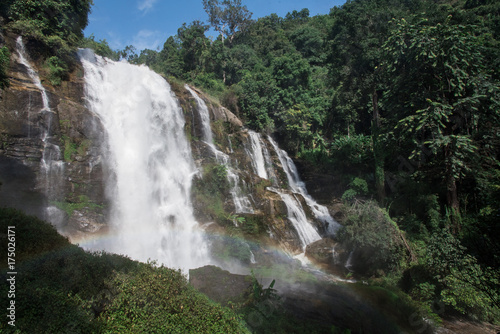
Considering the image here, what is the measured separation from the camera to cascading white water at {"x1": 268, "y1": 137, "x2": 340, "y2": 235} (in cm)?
1758

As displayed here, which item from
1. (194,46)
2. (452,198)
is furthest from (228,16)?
(452,198)

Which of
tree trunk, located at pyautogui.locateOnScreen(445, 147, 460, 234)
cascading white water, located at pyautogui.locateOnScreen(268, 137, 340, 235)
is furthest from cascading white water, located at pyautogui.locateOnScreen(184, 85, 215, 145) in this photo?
tree trunk, located at pyautogui.locateOnScreen(445, 147, 460, 234)

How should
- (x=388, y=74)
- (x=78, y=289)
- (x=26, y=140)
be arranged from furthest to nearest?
1. (x=388, y=74)
2. (x=26, y=140)
3. (x=78, y=289)

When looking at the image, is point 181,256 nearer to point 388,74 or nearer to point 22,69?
point 22,69

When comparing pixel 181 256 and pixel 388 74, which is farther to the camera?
pixel 388 74

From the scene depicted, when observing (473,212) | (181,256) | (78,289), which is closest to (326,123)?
(473,212)

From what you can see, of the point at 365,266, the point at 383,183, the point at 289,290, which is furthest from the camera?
the point at 383,183

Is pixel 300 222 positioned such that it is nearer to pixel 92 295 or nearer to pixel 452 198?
pixel 452 198

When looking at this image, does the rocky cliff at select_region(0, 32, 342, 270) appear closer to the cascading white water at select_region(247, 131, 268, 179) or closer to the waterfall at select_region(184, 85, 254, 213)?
the waterfall at select_region(184, 85, 254, 213)

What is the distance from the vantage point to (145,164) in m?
16.2

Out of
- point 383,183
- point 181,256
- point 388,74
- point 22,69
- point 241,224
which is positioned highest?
point 22,69

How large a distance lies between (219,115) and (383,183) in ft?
41.8

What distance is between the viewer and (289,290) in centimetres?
968

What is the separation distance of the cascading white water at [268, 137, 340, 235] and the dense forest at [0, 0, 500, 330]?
53.5 inches
